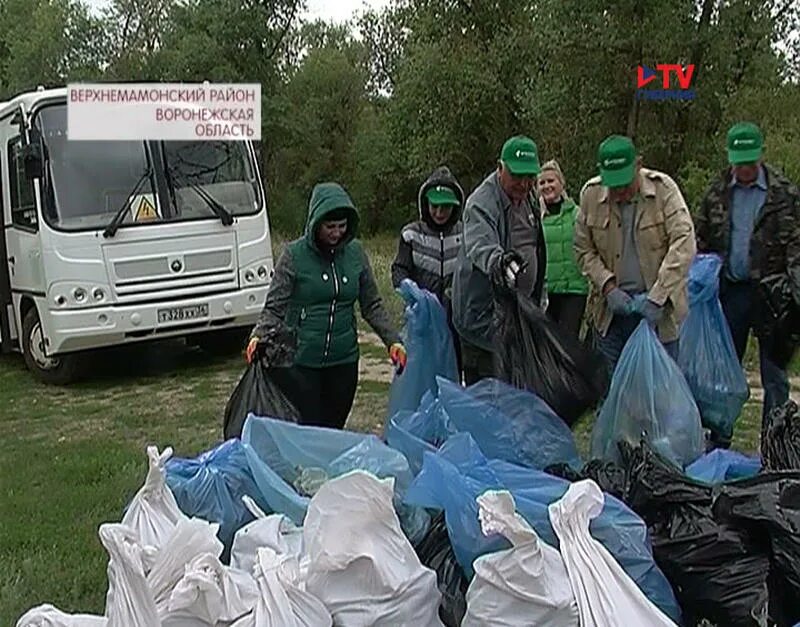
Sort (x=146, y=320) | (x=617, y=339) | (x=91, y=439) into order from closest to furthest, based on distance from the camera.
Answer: (x=617, y=339) < (x=91, y=439) < (x=146, y=320)

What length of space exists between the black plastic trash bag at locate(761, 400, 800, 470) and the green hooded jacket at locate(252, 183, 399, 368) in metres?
1.56

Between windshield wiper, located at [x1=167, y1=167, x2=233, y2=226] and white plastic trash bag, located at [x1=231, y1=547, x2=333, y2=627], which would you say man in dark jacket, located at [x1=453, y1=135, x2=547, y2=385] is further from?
windshield wiper, located at [x1=167, y1=167, x2=233, y2=226]

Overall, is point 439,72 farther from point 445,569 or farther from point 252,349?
point 445,569

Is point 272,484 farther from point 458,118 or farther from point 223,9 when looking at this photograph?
point 223,9

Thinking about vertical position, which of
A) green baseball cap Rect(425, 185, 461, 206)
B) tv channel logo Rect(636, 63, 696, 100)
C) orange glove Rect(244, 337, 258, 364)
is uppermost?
tv channel logo Rect(636, 63, 696, 100)

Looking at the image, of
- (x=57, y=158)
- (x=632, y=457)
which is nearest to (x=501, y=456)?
(x=632, y=457)

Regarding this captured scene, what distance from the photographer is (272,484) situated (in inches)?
116

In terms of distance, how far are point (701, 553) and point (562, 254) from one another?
9.40ft

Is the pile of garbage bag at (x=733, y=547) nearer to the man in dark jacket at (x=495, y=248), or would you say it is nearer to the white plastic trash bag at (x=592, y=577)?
the white plastic trash bag at (x=592, y=577)

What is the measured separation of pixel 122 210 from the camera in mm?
7180

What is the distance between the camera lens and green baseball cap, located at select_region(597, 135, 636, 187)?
3811 millimetres

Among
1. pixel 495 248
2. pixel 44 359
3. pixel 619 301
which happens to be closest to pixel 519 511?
pixel 495 248

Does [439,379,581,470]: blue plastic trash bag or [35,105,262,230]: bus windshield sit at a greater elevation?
[35,105,262,230]: bus windshield

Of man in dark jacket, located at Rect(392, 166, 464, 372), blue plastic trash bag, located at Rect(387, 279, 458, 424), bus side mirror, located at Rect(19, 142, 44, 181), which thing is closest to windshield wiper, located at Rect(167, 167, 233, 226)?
bus side mirror, located at Rect(19, 142, 44, 181)
